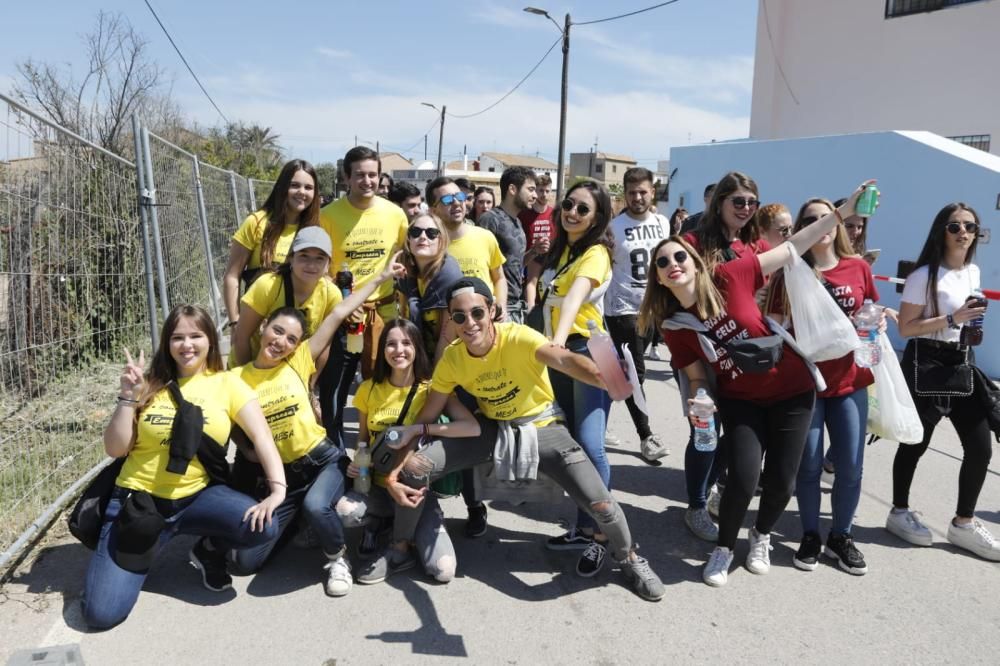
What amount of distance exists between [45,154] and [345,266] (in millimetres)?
1756

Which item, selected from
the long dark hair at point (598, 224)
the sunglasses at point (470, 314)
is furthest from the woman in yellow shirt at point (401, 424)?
the long dark hair at point (598, 224)

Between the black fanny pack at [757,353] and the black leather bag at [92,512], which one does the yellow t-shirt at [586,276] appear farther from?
the black leather bag at [92,512]

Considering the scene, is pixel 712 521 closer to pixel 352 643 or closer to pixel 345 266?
pixel 352 643

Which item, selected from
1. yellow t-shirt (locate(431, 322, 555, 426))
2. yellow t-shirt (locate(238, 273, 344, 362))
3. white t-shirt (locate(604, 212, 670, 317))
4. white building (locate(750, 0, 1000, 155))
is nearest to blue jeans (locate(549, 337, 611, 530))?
yellow t-shirt (locate(431, 322, 555, 426))

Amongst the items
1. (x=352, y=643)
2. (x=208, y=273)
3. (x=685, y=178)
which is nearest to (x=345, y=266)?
(x=352, y=643)

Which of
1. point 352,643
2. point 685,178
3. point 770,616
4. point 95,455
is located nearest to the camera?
Answer: point 352,643

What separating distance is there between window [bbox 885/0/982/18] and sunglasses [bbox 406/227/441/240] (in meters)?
14.2

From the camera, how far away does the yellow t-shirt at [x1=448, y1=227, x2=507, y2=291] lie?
4.17m

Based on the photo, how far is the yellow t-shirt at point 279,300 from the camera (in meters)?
3.61

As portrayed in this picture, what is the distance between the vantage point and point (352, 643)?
282cm

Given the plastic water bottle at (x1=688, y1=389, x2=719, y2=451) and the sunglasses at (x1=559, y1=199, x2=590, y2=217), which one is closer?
the plastic water bottle at (x1=688, y1=389, x2=719, y2=451)

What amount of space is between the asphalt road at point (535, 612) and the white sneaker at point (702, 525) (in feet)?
0.16

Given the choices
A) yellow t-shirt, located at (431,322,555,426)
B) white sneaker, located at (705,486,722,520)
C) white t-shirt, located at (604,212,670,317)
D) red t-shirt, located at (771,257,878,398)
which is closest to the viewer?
yellow t-shirt, located at (431,322,555,426)

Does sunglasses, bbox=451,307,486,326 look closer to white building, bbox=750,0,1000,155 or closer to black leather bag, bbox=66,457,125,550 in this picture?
black leather bag, bbox=66,457,125,550
